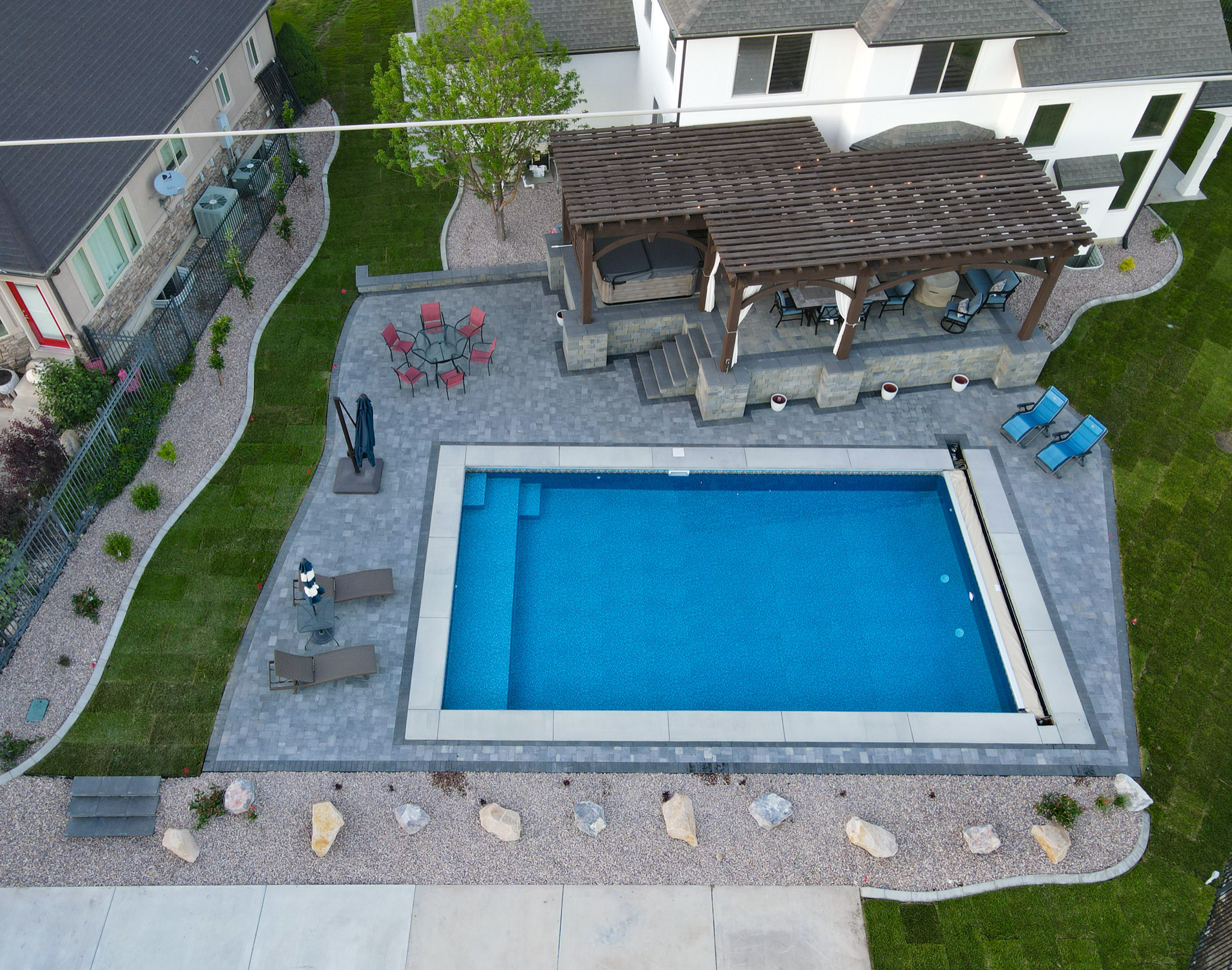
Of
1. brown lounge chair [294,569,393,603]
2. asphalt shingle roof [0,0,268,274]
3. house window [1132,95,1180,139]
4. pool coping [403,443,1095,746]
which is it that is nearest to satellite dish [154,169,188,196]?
asphalt shingle roof [0,0,268,274]

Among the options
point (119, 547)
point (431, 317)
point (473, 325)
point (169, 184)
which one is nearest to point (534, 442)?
point (473, 325)

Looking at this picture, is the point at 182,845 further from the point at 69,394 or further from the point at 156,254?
A: the point at 156,254

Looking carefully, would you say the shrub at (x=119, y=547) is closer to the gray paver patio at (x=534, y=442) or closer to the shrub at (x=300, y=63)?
the gray paver patio at (x=534, y=442)

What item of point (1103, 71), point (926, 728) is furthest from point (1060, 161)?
point (926, 728)

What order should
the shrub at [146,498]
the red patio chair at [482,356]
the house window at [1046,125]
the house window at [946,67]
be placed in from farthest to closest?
the house window at [1046,125] → the red patio chair at [482,356] → the house window at [946,67] → the shrub at [146,498]

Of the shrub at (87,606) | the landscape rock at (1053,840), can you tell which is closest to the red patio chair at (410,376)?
the shrub at (87,606)

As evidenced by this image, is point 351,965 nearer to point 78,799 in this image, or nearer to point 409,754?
point 409,754
